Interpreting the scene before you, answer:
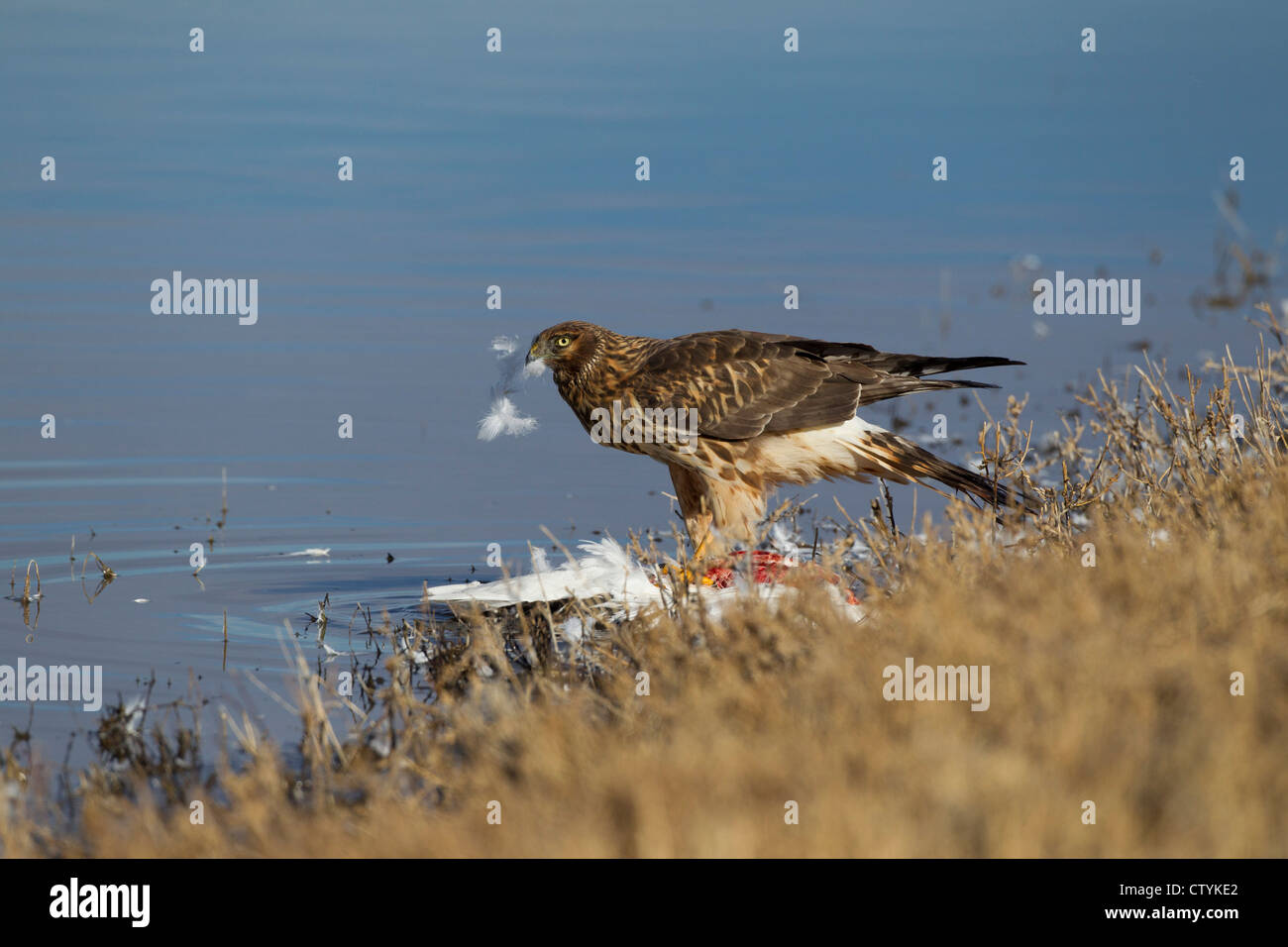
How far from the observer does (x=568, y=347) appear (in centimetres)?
775

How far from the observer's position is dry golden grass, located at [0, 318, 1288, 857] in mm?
3238

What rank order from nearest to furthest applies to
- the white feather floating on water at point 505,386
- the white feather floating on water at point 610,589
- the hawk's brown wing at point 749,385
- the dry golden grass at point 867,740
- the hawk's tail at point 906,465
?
1. the dry golden grass at point 867,740
2. the white feather floating on water at point 610,589
3. the hawk's tail at point 906,465
4. the hawk's brown wing at point 749,385
5. the white feather floating on water at point 505,386

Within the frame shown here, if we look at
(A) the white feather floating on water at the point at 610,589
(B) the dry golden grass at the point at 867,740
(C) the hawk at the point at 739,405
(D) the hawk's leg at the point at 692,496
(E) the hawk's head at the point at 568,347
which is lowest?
(B) the dry golden grass at the point at 867,740

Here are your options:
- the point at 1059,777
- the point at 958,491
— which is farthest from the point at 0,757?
the point at 958,491

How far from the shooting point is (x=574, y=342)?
776cm

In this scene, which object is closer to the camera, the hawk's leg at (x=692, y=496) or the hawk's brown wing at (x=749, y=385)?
the hawk's brown wing at (x=749, y=385)

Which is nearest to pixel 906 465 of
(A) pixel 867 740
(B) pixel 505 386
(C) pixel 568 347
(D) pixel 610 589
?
(C) pixel 568 347

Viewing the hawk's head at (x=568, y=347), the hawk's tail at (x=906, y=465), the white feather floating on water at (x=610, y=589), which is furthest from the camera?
the hawk's head at (x=568, y=347)

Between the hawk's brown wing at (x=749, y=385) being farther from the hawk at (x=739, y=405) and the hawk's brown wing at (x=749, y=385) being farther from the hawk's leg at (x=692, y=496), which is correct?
the hawk's leg at (x=692, y=496)

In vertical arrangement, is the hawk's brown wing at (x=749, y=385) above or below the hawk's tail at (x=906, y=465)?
above

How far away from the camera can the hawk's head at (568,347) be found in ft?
25.4

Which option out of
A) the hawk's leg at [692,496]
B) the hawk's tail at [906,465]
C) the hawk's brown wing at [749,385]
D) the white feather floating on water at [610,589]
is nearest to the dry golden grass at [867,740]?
the white feather floating on water at [610,589]

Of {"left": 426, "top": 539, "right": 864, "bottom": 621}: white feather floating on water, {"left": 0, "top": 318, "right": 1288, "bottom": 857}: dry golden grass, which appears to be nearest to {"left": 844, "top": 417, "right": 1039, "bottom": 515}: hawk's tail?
{"left": 0, "top": 318, "right": 1288, "bottom": 857}: dry golden grass
